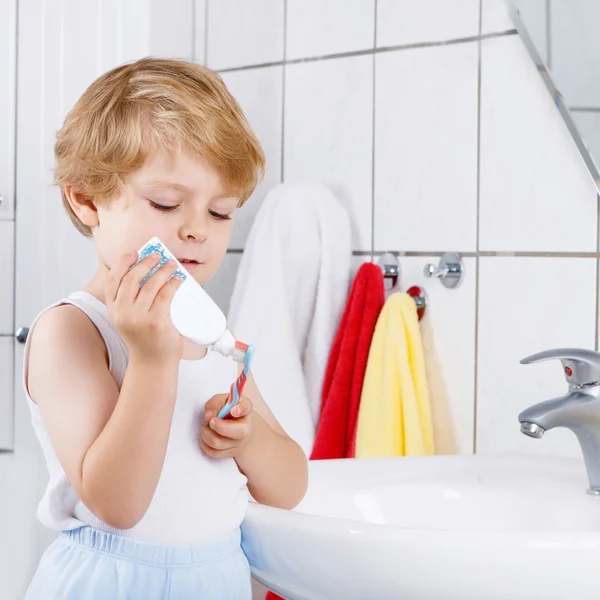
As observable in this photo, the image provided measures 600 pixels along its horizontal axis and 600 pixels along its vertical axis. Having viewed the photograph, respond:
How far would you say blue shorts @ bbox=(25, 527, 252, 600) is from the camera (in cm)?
74

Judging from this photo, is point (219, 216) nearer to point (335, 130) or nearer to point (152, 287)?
point (152, 287)

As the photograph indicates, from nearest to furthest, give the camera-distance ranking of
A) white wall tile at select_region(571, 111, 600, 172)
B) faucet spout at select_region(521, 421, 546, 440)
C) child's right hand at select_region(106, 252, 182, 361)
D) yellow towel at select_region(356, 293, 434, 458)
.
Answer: child's right hand at select_region(106, 252, 182, 361) < faucet spout at select_region(521, 421, 546, 440) < white wall tile at select_region(571, 111, 600, 172) < yellow towel at select_region(356, 293, 434, 458)

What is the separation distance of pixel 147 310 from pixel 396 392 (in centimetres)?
59

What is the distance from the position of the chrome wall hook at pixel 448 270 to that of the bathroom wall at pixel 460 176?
0.04 ft

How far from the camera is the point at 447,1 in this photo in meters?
1.24

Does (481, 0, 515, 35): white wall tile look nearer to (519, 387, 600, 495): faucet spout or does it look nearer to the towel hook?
the towel hook

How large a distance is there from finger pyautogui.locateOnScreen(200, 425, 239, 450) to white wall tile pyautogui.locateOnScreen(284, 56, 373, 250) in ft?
1.90

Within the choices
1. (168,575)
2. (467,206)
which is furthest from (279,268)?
(168,575)

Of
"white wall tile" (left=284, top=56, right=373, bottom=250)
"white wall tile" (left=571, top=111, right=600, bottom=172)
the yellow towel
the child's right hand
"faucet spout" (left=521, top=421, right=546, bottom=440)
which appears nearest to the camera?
the child's right hand

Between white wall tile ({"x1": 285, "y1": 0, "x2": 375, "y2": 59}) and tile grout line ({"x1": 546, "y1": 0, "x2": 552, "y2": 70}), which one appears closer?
tile grout line ({"x1": 546, "y1": 0, "x2": 552, "y2": 70})

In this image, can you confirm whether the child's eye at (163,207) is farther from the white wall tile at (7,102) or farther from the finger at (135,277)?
the white wall tile at (7,102)

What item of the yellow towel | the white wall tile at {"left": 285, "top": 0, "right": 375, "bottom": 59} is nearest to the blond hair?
the yellow towel

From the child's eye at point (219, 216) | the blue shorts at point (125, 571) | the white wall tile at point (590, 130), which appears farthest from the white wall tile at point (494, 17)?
the blue shorts at point (125, 571)

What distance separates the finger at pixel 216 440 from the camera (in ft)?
2.56
